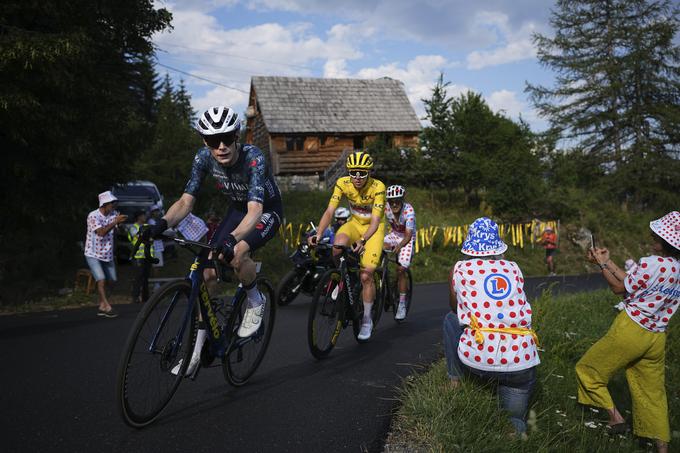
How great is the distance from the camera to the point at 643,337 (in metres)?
4.46

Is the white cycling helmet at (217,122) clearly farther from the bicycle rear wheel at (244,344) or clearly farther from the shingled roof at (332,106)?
the shingled roof at (332,106)

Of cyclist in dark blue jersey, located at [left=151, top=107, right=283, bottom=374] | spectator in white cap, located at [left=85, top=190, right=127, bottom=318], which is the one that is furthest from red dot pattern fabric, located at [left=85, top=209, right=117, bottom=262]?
cyclist in dark blue jersey, located at [left=151, top=107, right=283, bottom=374]

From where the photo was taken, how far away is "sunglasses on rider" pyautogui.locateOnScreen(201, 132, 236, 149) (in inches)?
Result: 174

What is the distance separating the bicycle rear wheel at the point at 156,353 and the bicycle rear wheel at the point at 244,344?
58cm

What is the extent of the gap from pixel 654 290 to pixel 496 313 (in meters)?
1.53

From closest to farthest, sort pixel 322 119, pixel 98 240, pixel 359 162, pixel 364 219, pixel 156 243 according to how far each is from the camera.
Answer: pixel 359 162
pixel 364 219
pixel 98 240
pixel 156 243
pixel 322 119

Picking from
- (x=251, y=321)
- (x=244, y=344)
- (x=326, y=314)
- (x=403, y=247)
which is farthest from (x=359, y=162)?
(x=244, y=344)

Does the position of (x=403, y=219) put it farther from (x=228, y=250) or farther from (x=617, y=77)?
(x=617, y=77)

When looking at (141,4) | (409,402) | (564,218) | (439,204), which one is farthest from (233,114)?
(564,218)

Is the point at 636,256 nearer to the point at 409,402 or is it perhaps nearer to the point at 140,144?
the point at 140,144

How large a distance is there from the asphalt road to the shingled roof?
29058 millimetres

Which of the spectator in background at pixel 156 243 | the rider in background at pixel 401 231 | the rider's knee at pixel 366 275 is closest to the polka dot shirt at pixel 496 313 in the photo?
the rider's knee at pixel 366 275

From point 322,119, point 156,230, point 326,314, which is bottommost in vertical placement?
point 326,314

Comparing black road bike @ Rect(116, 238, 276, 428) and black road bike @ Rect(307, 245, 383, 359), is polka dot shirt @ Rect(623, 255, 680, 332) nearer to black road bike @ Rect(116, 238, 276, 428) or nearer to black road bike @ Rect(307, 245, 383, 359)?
black road bike @ Rect(307, 245, 383, 359)
